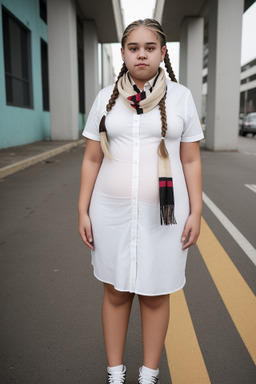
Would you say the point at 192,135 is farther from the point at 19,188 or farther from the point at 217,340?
the point at 19,188

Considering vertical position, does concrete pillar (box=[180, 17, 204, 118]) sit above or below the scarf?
above

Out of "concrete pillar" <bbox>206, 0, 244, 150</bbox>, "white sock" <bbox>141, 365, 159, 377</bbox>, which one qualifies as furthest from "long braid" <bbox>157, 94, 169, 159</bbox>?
"concrete pillar" <bbox>206, 0, 244, 150</bbox>

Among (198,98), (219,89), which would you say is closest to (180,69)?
(198,98)

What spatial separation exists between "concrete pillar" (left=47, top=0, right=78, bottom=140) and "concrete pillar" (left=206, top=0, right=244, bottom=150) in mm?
6343

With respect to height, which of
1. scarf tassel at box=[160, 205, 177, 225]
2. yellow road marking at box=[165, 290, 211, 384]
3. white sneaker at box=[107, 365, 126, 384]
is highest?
scarf tassel at box=[160, 205, 177, 225]

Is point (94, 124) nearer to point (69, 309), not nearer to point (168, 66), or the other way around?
point (168, 66)

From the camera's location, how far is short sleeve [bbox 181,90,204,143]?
1.86m

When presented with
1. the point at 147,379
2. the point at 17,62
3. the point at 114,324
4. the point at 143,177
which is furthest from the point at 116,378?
the point at 17,62

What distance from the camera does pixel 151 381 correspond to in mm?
2041

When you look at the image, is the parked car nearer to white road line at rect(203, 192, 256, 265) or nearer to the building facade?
the building facade

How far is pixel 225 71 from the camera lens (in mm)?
16047

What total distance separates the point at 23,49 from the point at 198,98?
36.2 feet

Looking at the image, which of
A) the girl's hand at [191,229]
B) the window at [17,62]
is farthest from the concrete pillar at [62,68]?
the girl's hand at [191,229]

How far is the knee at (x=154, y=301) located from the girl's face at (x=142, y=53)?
107cm
